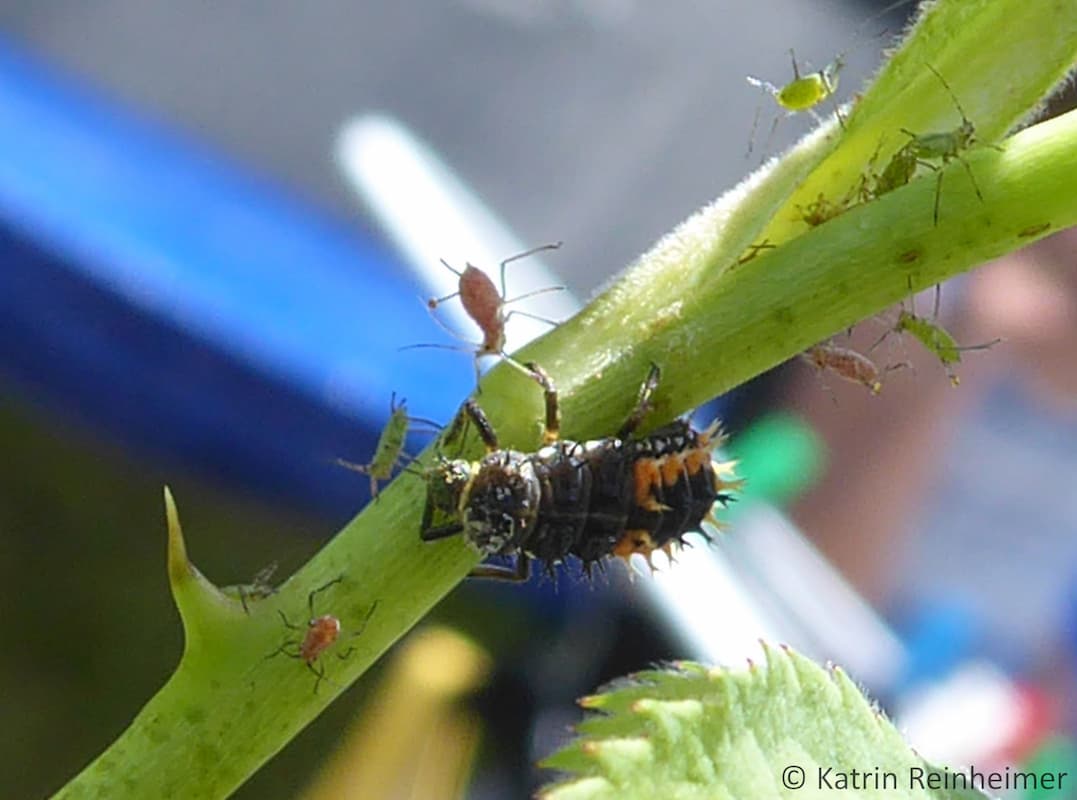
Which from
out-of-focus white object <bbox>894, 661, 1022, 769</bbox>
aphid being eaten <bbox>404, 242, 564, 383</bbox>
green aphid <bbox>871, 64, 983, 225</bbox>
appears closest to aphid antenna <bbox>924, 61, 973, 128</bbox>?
green aphid <bbox>871, 64, 983, 225</bbox>

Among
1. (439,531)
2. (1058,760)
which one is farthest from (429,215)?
(439,531)

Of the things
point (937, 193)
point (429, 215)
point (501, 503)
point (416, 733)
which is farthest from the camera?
point (429, 215)

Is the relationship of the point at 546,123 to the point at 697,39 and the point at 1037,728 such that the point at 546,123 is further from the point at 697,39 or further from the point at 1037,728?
the point at 1037,728

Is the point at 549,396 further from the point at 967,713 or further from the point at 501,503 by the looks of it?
the point at 967,713

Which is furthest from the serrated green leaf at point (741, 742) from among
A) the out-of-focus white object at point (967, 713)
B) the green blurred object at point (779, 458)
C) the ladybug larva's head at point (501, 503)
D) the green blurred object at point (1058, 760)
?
the green blurred object at point (779, 458)

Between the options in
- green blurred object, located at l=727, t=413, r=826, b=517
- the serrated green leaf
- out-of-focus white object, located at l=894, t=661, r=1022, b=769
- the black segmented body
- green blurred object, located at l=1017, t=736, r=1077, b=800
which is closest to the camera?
the serrated green leaf

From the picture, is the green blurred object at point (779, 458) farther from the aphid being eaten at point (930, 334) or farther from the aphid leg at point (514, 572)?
the aphid being eaten at point (930, 334)

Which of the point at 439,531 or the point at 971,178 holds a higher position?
the point at 971,178

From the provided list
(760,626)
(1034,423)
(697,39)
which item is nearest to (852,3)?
(697,39)

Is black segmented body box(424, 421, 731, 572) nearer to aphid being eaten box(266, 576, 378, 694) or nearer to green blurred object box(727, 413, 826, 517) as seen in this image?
aphid being eaten box(266, 576, 378, 694)
